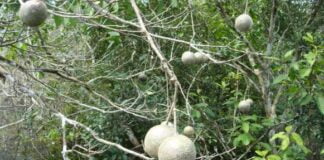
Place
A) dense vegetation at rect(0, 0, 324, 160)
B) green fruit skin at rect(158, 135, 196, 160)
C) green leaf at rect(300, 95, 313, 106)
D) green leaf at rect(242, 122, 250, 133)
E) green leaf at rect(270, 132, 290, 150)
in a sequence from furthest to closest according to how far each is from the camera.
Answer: dense vegetation at rect(0, 0, 324, 160) → green leaf at rect(242, 122, 250, 133) → green leaf at rect(300, 95, 313, 106) → green leaf at rect(270, 132, 290, 150) → green fruit skin at rect(158, 135, 196, 160)

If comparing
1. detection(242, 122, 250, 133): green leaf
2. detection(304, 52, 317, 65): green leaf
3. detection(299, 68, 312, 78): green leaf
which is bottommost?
detection(242, 122, 250, 133): green leaf

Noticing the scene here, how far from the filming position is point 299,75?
299 cm

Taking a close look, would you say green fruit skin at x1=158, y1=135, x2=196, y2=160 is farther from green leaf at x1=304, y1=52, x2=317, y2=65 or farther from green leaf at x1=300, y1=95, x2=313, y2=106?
green leaf at x1=300, y1=95, x2=313, y2=106

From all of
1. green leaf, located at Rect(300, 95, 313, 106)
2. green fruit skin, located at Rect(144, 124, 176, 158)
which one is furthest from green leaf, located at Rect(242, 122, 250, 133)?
green fruit skin, located at Rect(144, 124, 176, 158)

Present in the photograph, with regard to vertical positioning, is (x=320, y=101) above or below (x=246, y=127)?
above

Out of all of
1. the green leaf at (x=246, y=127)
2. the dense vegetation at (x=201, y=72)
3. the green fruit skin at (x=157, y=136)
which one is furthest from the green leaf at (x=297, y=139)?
the green fruit skin at (x=157, y=136)

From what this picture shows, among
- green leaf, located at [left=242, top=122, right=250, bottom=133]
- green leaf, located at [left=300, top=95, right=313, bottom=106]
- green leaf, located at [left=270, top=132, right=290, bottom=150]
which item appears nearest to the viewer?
green leaf, located at [left=270, top=132, right=290, bottom=150]

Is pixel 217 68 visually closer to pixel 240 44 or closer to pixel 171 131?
pixel 240 44

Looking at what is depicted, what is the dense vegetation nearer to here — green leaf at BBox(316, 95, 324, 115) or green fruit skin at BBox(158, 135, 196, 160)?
green leaf at BBox(316, 95, 324, 115)

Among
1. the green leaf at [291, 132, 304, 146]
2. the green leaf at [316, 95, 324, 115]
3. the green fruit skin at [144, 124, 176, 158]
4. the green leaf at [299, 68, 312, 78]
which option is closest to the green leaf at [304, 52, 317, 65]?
the green leaf at [299, 68, 312, 78]

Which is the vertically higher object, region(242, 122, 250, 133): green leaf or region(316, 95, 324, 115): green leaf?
region(316, 95, 324, 115): green leaf

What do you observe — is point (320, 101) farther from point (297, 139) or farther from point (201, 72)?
point (201, 72)

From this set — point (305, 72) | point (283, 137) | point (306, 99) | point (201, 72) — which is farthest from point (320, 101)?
point (201, 72)

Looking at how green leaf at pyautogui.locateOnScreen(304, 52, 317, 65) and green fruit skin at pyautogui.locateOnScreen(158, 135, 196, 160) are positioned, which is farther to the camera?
green leaf at pyautogui.locateOnScreen(304, 52, 317, 65)
